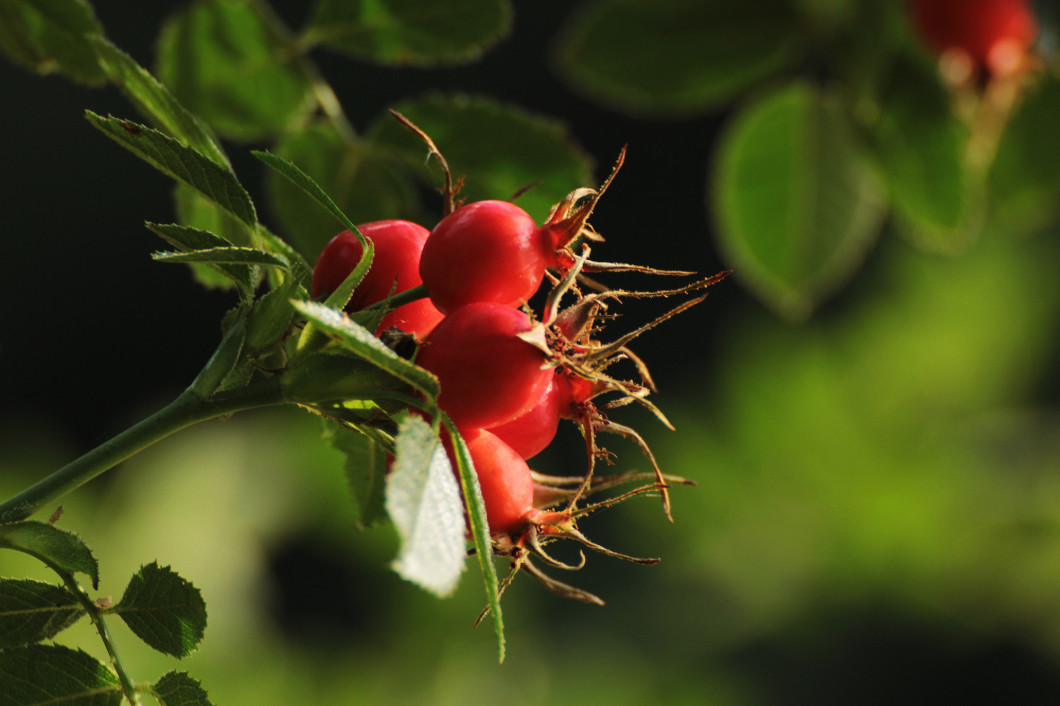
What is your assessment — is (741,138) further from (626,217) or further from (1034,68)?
(626,217)

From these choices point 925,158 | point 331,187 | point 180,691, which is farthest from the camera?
point 925,158

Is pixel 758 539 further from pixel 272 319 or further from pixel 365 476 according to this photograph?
pixel 272 319

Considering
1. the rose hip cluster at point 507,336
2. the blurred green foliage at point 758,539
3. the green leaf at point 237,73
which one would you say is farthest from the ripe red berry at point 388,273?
the blurred green foliage at point 758,539

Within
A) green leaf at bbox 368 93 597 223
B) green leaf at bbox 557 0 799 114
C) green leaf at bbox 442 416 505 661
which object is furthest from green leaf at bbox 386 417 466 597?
green leaf at bbox 557 0 799 114

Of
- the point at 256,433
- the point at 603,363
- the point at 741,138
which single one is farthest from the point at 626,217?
the point at 603,363

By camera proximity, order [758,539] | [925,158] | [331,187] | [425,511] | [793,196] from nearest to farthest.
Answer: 1. [425,511]
2. [331,187]
3. [925,158]
4. [793,196]
5. [758,539]

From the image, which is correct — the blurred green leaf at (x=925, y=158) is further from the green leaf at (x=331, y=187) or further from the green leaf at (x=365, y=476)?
the green leaf at (x=365, y=476)

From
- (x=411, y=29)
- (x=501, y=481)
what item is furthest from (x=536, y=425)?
(x=411, y=29)
